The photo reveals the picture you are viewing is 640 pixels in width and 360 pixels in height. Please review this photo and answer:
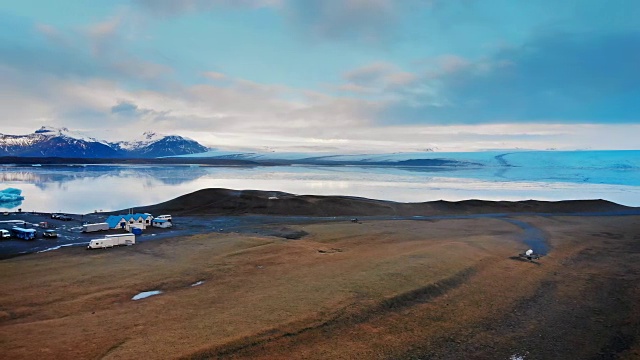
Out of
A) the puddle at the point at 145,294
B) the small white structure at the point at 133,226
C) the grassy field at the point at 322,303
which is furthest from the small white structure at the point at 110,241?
the puddle at the point at 145,294

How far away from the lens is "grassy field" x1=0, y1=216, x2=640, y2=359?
492 inches

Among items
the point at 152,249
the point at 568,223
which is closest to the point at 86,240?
the point at 152,249

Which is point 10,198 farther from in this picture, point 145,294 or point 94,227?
point 145,294

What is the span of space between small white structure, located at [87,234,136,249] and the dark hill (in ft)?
60.1

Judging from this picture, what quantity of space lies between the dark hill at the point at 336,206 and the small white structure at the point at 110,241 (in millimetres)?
18331

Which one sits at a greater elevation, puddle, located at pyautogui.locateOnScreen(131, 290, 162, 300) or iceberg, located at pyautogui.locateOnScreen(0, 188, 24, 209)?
iceberg, located at pyautogui.locateOnScreen(0, 188, 24, 209)

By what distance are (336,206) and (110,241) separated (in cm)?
2842

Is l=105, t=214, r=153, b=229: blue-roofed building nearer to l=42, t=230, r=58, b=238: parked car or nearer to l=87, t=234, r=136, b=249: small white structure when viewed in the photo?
l=42, t=230, r=58, b=238: parked car

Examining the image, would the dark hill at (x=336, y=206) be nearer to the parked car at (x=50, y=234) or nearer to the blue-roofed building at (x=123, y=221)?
the blue-roofed building at (x=123, y=221)

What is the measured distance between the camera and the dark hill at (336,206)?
48875mm

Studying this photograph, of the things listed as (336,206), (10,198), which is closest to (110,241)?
(336,206)

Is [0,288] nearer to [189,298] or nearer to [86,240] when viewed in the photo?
[189,298]

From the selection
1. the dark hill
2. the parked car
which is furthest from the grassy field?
the dark hill

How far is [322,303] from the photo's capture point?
51.1 ft
